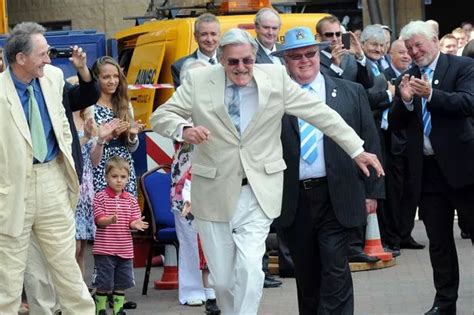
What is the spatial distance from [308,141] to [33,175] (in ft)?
5.77

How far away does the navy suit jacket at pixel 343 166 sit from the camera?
914 centimetres

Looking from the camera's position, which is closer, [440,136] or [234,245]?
[234,245]

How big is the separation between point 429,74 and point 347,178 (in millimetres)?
1388

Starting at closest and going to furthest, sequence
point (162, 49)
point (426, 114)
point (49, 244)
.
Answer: point (49, 244) < point (426, 114) < point (162, 49)

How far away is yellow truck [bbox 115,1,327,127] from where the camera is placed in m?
13.7

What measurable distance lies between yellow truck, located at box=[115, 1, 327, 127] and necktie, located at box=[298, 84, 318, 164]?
4.40m

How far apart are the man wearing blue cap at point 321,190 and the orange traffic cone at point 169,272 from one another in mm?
3152

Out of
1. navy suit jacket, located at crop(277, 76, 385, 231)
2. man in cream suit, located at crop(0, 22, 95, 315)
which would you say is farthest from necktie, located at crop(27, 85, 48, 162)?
navy suit jacket, located at crop(277, 76, 385, 231)

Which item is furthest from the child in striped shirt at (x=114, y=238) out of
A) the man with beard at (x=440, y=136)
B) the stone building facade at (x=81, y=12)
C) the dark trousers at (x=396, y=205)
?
the stone building facade at (x=81, y=12)

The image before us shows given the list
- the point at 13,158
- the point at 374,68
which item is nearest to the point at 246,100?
the point at 13,158

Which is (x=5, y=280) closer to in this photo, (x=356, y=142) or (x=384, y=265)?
(x=356, y=142)

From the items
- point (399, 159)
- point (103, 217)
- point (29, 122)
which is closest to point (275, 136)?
point (29, 122)

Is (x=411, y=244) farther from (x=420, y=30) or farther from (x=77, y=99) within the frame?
(x=77, y=99)

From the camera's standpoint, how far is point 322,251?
9.17 metres
